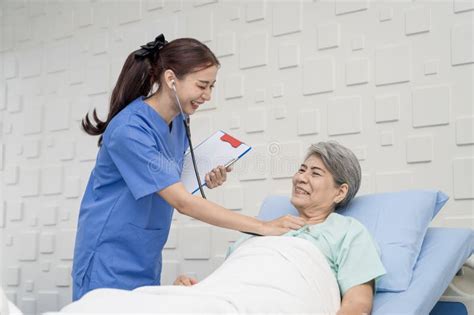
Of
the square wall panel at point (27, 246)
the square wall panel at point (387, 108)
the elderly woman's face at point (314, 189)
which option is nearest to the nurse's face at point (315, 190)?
the elderly woman's face at point (314, 189)

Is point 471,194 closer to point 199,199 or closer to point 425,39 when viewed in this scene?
point 425,39

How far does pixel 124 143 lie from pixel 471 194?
1.30 metres

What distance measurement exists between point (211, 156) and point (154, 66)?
0.39m

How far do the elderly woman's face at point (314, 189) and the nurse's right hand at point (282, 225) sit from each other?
0.13 m

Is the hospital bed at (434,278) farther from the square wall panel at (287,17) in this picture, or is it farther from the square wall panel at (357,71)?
the square wall panel at (287,17)

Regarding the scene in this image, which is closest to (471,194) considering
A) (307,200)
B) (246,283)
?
(307,200)

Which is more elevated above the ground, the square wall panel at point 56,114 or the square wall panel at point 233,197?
the square wall panel at point 56,114

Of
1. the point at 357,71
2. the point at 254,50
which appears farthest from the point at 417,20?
the point at 254,50

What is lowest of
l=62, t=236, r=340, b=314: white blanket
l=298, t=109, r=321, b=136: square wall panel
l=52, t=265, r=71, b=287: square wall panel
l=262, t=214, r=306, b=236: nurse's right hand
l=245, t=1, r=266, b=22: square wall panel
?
l=52, t=265, r=71, b=287: square wall panel

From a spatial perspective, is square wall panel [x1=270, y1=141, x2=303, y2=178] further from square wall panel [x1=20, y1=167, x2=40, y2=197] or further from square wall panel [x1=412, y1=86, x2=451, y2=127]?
square wall panel [x1=20, y1=167, x2=40, y2=197]

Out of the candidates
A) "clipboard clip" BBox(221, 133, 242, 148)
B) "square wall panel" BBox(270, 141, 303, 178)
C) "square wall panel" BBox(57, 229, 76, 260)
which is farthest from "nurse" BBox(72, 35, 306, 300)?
"square wall panel" BBox(57, 229, 76, 260)

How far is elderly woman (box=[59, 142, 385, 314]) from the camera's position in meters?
1.37

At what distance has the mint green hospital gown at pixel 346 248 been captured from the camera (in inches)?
72.0

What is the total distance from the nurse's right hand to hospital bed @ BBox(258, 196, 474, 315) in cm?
32
